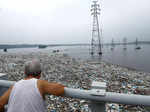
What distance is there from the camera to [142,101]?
113cm

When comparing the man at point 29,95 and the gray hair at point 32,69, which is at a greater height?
the gray hair at point 32,69

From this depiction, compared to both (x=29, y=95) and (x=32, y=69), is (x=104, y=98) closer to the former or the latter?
(x=29, y=95)

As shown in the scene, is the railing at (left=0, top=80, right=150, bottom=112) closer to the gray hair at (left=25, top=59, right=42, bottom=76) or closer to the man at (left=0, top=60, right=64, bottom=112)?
the man at (left=0, top=60, right=64, bottom=112)

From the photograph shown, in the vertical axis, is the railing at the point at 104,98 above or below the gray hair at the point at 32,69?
below

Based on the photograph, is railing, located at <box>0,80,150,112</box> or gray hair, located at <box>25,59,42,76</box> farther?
gray hair, located at <box>25,59,42,76</box>

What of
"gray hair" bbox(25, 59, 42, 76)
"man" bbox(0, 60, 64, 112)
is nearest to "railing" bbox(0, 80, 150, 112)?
"man" bbox(0, 60, 64, 112)

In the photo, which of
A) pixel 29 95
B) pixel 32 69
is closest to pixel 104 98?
pixel 29 95

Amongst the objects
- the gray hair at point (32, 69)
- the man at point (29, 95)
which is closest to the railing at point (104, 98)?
the man at point (29, 95)

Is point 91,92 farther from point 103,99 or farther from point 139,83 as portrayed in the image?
point 139,83

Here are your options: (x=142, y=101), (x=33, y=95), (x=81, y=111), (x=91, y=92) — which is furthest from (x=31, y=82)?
(x=81, y=111)

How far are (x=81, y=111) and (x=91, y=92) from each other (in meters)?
2.57

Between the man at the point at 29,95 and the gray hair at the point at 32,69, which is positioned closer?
the man at the point at 29,95

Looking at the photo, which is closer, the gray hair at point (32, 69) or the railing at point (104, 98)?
the railing at point (104, 98)

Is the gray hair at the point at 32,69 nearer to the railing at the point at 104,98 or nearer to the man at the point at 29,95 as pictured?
the man at the point at 29,95
